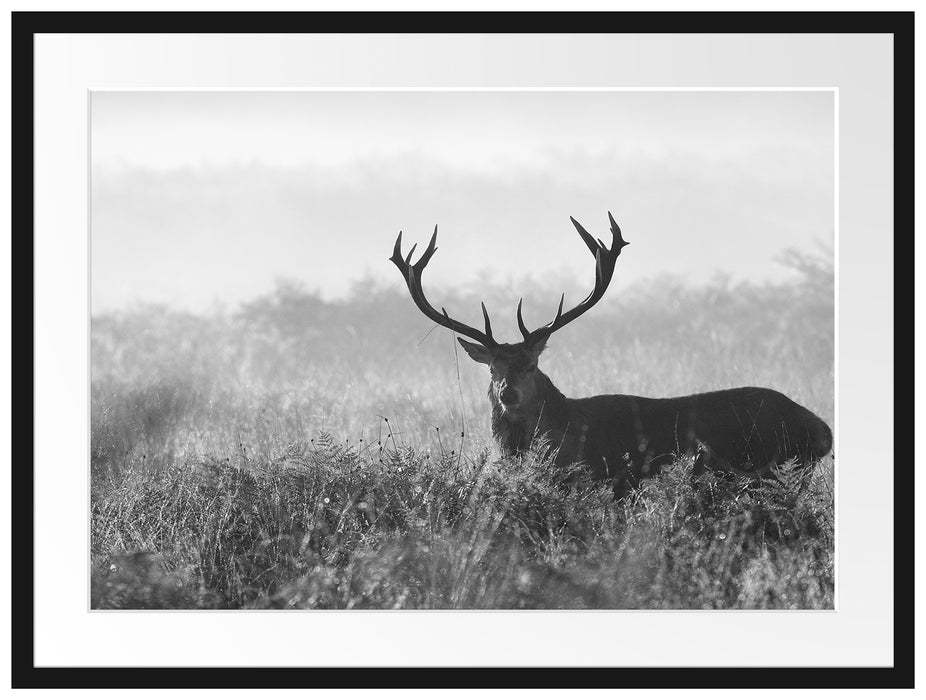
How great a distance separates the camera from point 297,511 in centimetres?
594

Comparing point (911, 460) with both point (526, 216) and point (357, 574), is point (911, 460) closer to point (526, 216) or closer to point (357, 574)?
point (357, 574)

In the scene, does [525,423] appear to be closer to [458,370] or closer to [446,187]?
[458,370]

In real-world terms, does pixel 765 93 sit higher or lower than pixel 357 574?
higher

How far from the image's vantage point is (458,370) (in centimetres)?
743

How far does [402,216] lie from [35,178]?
9.22 feet

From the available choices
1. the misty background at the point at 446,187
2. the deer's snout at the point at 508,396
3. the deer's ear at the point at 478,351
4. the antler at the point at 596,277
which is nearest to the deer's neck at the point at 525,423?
the deer's snout at the point at 508,396

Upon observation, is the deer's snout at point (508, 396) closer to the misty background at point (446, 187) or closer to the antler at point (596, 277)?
the antler at point (596, 277)

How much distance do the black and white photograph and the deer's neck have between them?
2 cm

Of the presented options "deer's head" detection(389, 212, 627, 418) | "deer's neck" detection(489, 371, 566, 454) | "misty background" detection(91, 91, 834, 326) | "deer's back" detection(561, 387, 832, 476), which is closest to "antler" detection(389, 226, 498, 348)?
"deer's head" detection(389, 212, 627, 418)

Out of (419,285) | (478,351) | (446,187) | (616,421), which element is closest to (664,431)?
(616,421)

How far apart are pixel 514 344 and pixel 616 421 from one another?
3.28 feet

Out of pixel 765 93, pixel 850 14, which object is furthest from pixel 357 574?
pixel 850 14

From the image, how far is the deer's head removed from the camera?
22.0 ft
